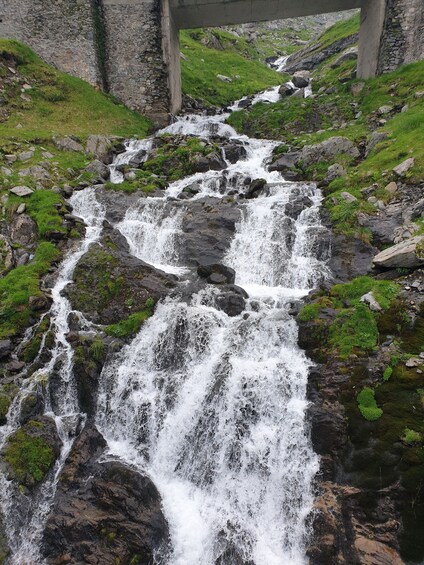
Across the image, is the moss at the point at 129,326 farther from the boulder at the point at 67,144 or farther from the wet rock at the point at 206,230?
the boulder at the point at 67,144

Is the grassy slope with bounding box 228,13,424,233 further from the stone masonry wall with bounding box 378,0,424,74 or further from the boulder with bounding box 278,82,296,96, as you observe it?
the boulder with bounding box 278,82,296,96

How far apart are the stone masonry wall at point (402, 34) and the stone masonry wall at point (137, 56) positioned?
13.9m

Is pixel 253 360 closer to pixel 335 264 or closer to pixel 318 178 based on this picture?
pixel 335 264

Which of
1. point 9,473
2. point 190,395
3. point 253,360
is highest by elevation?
point 253,360

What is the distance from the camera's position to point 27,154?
67.9ft

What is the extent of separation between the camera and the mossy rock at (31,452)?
410 inches

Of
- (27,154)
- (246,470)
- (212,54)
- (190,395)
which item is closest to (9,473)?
(190,395)

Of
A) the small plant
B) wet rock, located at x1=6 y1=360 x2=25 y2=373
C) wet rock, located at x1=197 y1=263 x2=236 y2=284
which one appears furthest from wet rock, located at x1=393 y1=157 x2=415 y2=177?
wet rock, located at x1=6 y1=360 x2=25 y2=373

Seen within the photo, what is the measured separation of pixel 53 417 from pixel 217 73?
129 feet

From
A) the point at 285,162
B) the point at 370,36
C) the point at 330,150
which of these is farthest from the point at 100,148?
the point at 370,36

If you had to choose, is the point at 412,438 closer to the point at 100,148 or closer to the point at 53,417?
the point at 53,417

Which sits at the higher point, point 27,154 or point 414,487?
point 27,154

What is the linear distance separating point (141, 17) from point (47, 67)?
7111 mm

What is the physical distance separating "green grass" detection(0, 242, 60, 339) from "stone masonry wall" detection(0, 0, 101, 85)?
1772 cm
